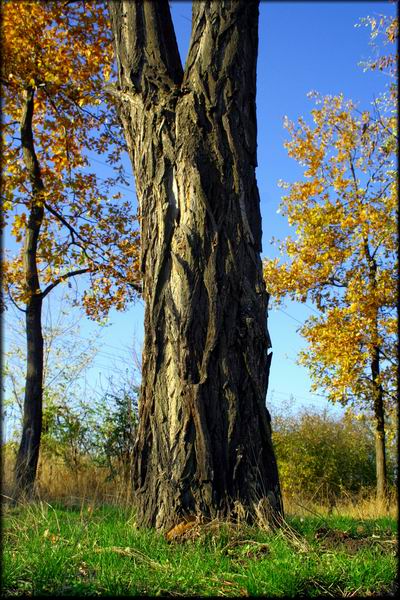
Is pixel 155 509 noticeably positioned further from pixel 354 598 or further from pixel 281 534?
pixel 354 598

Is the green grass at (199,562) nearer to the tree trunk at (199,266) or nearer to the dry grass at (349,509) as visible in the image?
the tree trunk at (199,266)

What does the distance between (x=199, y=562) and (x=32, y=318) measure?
8.76 meters

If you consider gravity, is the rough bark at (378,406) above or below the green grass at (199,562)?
above

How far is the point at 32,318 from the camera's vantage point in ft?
39.4

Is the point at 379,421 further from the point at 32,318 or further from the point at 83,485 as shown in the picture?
the point at 32,318

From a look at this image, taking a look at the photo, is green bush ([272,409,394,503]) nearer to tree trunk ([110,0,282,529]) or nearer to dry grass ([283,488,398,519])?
dry grass ([283,488,398,519])

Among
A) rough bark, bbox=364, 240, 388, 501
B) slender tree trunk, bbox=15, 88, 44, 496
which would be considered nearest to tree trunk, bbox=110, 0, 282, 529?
slender tree trunk, bbox=15, 88, 44, 496

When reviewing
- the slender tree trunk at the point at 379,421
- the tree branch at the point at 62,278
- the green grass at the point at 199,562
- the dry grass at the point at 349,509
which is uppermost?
the tree branch at the point at 62,278

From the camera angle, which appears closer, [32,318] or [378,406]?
[32,318]

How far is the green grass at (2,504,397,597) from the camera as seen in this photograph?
3.62m

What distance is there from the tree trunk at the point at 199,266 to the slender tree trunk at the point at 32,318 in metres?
6.30

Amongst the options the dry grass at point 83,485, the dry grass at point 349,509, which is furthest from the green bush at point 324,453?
the dry grass at point 83,485

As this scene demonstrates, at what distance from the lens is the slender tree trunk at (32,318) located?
11547 mm

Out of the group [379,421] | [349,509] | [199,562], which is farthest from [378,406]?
[199,562]
